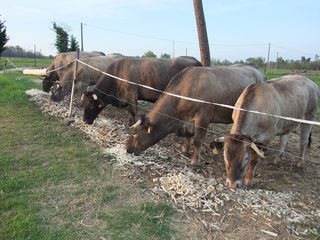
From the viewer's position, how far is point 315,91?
683 cm

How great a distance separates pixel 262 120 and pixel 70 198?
9.56 ft

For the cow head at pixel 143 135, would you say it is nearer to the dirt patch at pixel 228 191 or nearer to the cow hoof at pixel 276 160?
the dirt patch at pixel 228 191

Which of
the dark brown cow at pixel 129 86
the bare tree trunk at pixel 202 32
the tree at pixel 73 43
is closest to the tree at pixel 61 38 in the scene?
the tree at pixel 73 43

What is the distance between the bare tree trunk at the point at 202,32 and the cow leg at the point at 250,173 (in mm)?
6287

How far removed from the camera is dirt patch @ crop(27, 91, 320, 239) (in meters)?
4.29

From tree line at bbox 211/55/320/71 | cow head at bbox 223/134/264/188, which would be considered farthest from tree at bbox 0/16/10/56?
cow head at bbox 223/134/264/188

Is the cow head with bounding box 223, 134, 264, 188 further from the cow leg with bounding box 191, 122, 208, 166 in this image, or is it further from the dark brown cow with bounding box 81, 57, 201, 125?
the dark brown cow with bounding box 81, 57, 201, 125

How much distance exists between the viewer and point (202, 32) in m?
11.1

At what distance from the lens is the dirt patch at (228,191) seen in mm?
4285

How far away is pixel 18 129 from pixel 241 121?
546 cm

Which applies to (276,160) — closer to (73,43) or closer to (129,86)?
(129,86)

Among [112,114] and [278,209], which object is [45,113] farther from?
[278,209]

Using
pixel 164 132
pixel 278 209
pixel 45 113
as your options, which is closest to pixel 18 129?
pixel 45 113

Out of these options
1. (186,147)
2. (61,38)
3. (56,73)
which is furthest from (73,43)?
(186,147)
